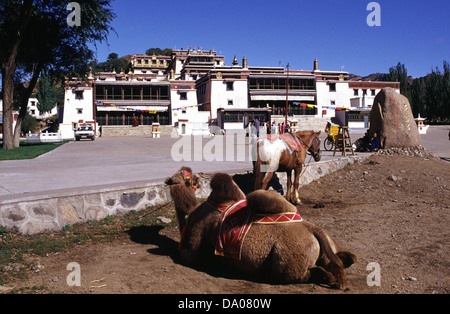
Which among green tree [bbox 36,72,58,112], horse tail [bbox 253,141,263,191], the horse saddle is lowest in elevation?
horse tail [bbox 253,141,263,191]

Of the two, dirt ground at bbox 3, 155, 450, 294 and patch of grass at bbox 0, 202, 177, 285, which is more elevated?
patch of grass at bbox 0, 202, 177, 285

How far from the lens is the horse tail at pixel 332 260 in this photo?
3.32 meters

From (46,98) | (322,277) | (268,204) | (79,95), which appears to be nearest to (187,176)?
(268,204)

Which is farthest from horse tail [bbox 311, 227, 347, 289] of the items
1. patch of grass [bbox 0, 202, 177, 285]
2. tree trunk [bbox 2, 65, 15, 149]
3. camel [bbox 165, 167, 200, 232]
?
tree trunk [bbox 2, 65, 15, 149]

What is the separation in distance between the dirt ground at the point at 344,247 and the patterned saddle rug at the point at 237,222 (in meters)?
0.33

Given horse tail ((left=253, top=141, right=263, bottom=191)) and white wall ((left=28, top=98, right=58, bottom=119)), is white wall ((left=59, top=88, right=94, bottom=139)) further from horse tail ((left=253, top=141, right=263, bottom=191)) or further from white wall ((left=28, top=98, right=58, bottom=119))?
horse tail ((left=253, top=141, right=263, bottom=191))

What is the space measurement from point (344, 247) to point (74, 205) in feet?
12.9

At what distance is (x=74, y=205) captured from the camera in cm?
575

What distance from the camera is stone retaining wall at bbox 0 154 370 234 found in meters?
5.09

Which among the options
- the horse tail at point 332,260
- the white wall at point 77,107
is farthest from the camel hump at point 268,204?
the white wall at point 77,107

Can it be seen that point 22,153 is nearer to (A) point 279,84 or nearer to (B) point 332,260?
(B) point 332,260

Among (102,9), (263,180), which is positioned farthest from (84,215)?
(102,9)

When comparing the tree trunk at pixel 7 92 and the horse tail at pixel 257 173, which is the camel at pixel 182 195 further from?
the tree trunk at pixel 7 92

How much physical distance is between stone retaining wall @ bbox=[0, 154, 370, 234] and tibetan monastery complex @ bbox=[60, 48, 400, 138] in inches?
1461
